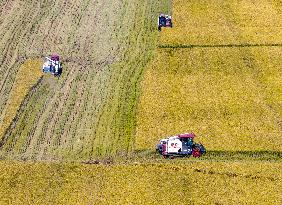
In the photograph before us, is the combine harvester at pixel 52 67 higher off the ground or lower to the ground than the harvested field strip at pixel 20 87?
higher

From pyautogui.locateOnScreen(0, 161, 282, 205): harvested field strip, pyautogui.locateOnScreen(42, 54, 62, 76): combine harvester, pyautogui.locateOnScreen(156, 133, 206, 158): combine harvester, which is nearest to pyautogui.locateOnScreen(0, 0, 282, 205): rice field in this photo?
pyautogui.locateOnScreen(0, 161, 282, 205): harvested field strip

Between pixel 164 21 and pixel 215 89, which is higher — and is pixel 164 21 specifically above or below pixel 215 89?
above

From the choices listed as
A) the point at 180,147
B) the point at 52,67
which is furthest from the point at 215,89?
the point at 52,67

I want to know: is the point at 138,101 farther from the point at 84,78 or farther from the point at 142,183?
the point at 142,183

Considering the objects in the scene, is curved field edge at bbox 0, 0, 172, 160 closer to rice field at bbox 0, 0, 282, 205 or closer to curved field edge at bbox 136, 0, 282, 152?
rice field at bbox 0, 0, 282, 205

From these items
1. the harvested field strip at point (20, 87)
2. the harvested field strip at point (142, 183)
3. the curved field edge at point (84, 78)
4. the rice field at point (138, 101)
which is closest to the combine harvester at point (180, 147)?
the rice field at point (138, 101)

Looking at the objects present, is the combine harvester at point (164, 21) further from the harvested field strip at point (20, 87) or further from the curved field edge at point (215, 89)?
the harvested field strip at point (20, 87)

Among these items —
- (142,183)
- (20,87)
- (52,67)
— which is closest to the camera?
(142,183)
